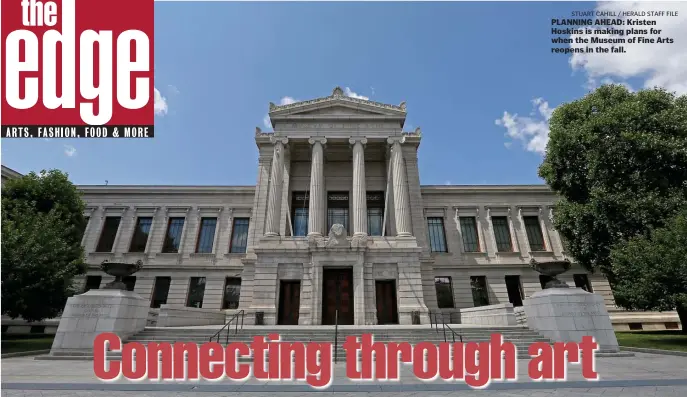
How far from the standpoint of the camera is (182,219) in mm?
28750

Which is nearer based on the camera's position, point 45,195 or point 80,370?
point 80,370

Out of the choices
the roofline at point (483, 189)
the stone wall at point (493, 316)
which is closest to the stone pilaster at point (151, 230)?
the roofline at point (483, 189)

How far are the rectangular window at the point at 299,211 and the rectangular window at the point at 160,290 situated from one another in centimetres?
1070

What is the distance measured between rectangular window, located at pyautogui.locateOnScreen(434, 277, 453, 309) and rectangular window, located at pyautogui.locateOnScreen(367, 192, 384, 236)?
605cm

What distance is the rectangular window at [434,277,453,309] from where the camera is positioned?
83.7ft

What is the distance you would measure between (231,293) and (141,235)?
9.30 meters

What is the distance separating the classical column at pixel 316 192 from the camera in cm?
2138

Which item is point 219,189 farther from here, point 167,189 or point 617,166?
point 617,166

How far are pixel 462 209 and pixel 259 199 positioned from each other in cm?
1628

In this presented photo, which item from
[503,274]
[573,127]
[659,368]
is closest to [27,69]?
[659,368]

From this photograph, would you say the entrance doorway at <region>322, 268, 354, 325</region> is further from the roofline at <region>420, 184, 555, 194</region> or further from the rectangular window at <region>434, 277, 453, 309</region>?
the roofline at <region>420, 184, 555, 194</region>

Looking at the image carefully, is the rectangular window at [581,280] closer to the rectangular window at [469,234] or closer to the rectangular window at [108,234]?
the rectangular window at [469,234]

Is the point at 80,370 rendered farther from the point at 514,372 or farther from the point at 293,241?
the point at 293,241

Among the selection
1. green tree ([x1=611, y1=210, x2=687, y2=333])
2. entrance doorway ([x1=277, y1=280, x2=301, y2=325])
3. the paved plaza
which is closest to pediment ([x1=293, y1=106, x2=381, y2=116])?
entrance doorway ([x1=277, y1=280, x2=301, y2=325])
